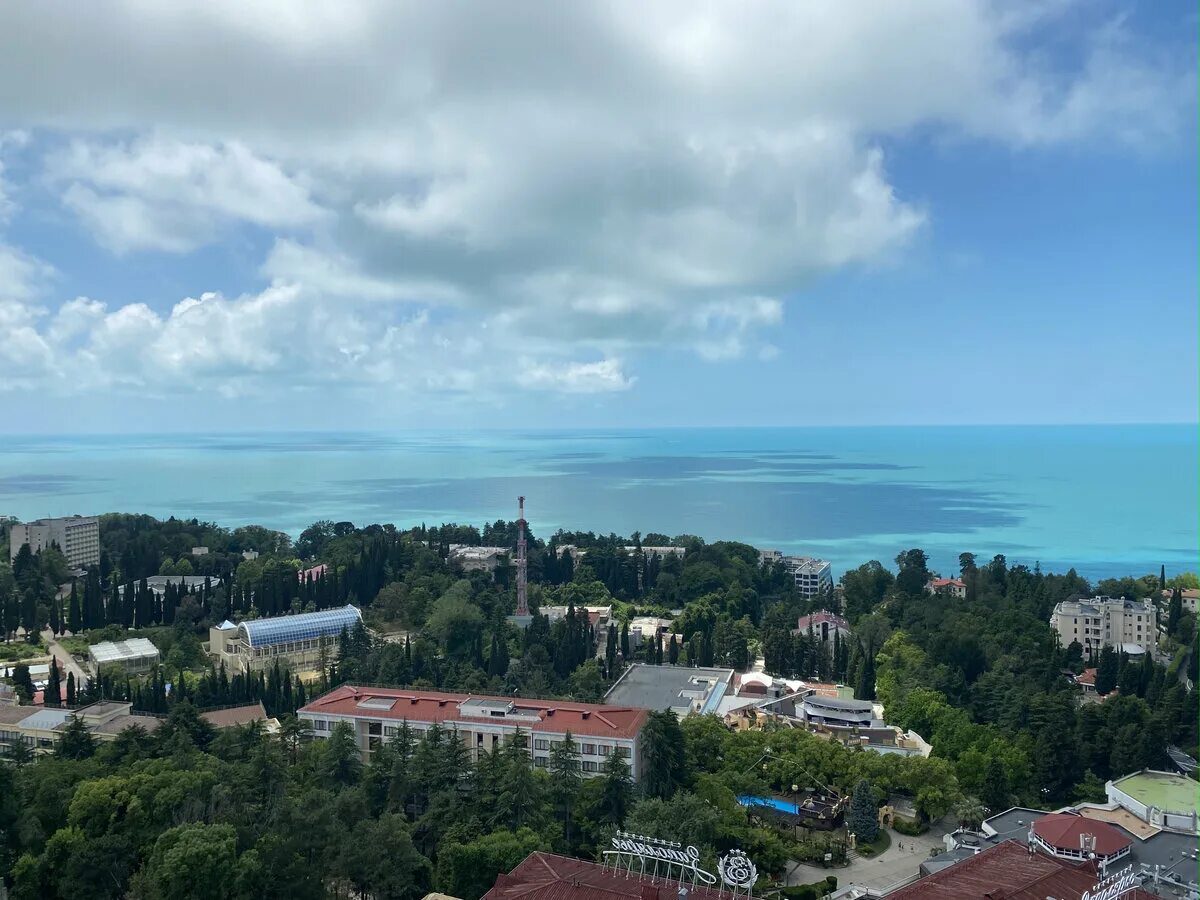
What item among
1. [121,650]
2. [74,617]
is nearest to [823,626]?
[121,650]

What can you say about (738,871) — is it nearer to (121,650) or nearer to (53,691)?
(53,691)

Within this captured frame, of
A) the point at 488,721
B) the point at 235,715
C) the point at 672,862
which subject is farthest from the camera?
the point at 235,715

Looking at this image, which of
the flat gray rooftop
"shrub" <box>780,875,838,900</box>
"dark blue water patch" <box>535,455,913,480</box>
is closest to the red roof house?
"shrub" <box>780,875,838,900</box>

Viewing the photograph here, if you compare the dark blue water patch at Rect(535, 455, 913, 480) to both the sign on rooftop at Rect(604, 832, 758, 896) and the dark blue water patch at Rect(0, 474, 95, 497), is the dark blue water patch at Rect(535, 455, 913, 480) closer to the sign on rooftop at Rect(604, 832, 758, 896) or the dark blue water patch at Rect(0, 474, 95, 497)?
the dark blue water patch at Rect(0, 474, 95, 497)

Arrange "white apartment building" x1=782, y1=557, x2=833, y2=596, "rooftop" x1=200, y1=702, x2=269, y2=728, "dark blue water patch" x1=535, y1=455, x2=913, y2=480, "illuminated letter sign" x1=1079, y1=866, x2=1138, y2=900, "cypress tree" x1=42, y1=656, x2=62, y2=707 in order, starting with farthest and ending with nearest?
1. "dark blue water patch" x1=535, y1=455, x2=913, y2=480
2. "white apartment building" x1=782, y1=557, x2=833, y2=596
3. "cypress tree" x1=42, y1=656, x2=62, y2=707
4. "rooftop" x1=200, y1=702, x2=269, y2=728
5. "illuminated letter sign" x1=1079, y1=866, x2=1138, y2=900

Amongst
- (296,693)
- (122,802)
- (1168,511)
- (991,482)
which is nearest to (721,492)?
(991,482)
